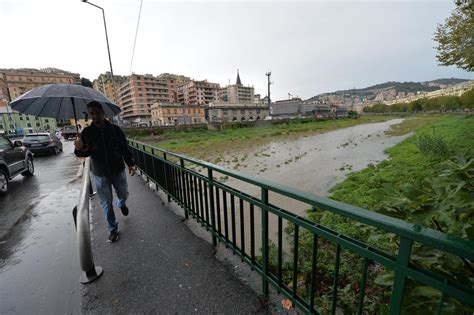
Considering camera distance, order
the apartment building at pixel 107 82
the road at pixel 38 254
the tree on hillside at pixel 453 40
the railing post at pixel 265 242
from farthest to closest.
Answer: the apartment building at pixel 107 82 < the tree on hillside at pixel 453 40 < the road at pixel 38 254 < the railing post at pixel 265 242

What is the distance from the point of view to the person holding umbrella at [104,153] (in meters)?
3.15

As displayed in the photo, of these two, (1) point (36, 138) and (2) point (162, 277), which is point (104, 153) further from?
(1) point (36, 138)

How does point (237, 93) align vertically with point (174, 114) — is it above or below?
above

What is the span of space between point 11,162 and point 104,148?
6.61m

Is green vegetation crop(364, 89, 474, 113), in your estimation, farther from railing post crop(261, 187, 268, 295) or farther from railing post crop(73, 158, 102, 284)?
railing post crop(73, 158, 102, 284)

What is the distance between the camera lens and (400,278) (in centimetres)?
111

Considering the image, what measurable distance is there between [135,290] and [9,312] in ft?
3.99

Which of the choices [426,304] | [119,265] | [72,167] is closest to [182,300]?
[119,265]

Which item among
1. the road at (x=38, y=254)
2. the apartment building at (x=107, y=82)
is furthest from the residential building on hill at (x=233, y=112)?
the road at (x=38, y=254)

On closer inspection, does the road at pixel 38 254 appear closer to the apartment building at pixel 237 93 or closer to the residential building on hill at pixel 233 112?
the residential building on hill at pixel 233 112

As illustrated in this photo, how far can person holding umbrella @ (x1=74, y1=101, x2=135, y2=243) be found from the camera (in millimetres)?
3148

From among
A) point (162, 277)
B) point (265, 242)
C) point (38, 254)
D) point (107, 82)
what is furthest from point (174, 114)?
point (265, 242)

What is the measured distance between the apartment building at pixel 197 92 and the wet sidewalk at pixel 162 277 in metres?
92.2

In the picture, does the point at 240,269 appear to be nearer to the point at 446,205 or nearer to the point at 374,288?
the point at 374,288
